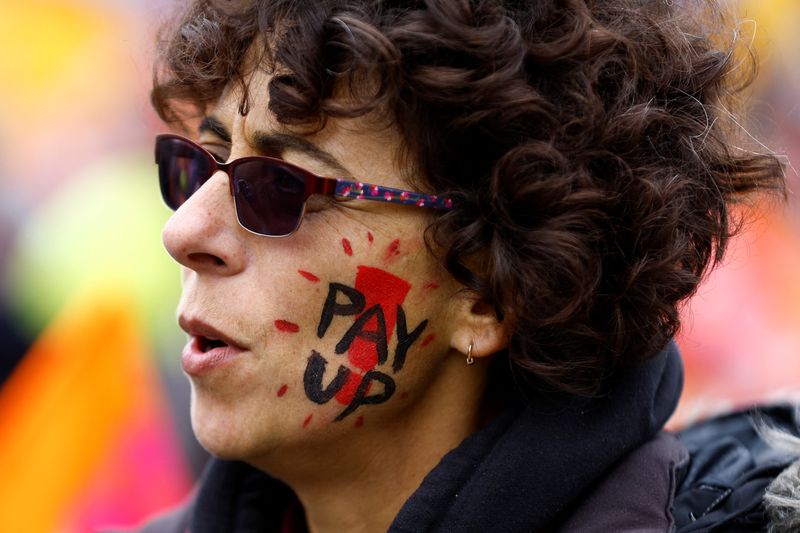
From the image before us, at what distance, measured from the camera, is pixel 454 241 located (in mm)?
2139

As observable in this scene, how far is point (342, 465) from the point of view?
2.29m

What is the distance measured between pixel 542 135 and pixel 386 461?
91cm

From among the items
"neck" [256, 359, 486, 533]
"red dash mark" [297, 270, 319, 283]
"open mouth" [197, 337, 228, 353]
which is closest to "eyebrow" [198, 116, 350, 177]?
"red dash mark" [297, 270, 319, 283]

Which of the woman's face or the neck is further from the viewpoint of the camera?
the neck

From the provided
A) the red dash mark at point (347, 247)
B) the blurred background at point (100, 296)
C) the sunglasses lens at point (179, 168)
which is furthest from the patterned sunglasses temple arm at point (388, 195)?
the blurred background at point (100, 296)

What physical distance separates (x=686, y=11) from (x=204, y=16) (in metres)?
1.29

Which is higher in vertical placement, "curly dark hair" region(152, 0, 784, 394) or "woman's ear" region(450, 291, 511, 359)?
"curly dark hair" region(152, 0, 784, 394)

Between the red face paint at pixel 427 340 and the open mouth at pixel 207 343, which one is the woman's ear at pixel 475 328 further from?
the open mouth at pixel 207 343

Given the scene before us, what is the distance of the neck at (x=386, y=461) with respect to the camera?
7.48 ft

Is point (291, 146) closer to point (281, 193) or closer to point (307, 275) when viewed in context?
point (281, 193)

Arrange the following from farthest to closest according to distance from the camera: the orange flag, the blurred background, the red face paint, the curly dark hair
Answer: the blurred background < the orange flag < the red face paint < the curly dark hair

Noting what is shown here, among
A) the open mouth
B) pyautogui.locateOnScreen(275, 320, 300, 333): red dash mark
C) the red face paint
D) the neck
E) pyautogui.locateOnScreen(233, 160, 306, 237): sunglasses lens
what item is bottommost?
the neck

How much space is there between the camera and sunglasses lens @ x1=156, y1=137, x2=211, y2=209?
2305 mm

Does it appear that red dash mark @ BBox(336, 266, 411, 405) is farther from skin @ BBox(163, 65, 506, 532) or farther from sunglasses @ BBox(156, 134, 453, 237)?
sunglasses @ BBox(156, 134, 453, 237)
